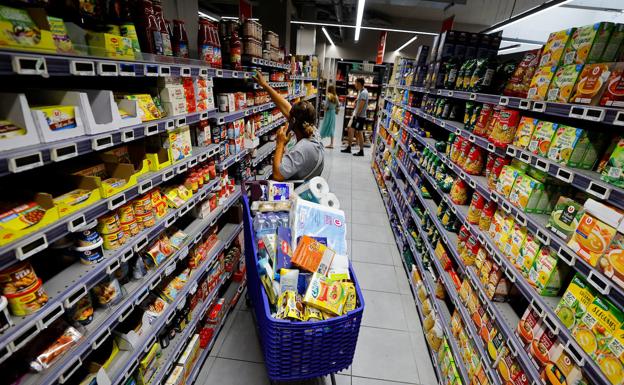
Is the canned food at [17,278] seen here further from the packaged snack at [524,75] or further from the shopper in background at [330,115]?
the shopper in background at [330,115]

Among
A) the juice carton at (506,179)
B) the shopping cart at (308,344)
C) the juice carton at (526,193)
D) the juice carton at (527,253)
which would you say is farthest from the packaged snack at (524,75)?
the shopping cart at (308,344)

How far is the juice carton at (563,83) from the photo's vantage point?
144 cm

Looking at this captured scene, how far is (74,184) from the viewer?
1.30 metres

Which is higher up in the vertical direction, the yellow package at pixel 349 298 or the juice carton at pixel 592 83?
the juice carton at pixel 592 83

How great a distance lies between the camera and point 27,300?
104 centimetres

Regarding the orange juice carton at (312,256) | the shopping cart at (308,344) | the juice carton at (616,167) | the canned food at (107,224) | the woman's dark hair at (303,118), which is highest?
the juice carton at (616,167)

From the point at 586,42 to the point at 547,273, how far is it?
1.12 metres

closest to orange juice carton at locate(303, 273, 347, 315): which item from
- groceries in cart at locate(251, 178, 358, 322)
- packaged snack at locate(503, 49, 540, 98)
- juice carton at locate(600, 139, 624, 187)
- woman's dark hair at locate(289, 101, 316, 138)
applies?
groceries in cart at locate(251, 178, 358, 322)

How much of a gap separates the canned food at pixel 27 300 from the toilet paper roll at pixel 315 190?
145cm

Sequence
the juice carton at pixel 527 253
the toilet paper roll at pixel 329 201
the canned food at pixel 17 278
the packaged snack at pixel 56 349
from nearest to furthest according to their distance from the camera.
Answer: the canned food at pixel 17 278
the packaged snack at pixel 56 349
the juice carton at pixel 527 253
the toilet paper roll at pixel 329 201

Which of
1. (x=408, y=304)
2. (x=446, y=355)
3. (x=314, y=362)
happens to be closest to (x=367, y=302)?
(x=408, y=304)

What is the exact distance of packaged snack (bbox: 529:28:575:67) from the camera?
5.13 feet

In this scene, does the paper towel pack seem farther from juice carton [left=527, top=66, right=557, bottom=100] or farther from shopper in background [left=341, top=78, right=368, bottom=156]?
shopper in background [left=341, top=78, right=368, bottom=156]

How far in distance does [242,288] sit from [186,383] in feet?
3.58
